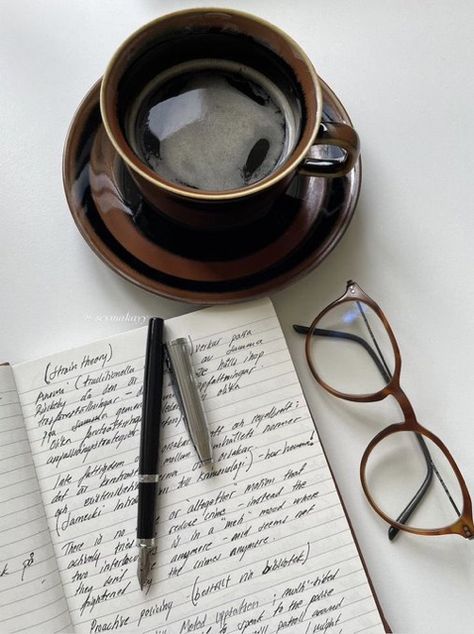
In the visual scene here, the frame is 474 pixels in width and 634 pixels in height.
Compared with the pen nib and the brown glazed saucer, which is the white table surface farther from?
the pen nib

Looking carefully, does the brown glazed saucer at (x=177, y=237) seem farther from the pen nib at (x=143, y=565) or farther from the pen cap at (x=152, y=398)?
the pen nib at (x=143, y=565)

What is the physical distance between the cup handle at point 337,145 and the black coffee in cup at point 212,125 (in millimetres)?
20

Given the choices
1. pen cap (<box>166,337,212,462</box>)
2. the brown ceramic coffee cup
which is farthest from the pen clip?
the brown ceramic coffee cup

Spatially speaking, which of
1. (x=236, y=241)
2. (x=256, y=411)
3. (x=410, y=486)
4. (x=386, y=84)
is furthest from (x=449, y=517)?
(x=386, y=84)

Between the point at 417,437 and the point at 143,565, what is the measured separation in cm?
24

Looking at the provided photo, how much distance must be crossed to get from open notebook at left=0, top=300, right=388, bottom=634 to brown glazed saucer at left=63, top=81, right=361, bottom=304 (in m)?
0.03

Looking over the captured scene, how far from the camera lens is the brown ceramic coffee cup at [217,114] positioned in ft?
1.49

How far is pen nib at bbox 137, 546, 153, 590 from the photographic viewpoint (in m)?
0.48

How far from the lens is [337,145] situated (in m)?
0.46

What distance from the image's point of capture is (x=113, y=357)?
1.69ft

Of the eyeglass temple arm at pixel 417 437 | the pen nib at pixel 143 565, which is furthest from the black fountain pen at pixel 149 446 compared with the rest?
the eyeglass temple arm at pixel 417 437

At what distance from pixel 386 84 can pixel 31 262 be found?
36 centimetres

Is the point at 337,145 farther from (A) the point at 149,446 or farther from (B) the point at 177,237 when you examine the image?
(A) the point at 149,446

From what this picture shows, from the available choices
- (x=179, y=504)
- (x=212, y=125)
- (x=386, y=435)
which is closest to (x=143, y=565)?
(x=179, y=504)
